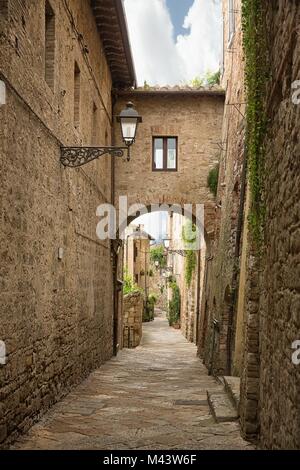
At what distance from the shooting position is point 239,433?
592 centimetres

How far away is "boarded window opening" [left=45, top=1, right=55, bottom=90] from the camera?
7.68m

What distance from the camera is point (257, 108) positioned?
5.44 m

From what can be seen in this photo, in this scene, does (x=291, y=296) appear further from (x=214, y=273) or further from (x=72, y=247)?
(x=214, y=273)

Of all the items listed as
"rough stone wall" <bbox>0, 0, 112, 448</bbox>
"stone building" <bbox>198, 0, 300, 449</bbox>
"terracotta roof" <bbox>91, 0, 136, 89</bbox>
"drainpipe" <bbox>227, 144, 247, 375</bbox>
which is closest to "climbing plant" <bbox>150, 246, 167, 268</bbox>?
"terracotta roof" <bbox>91, 0, 136, 89</bbox>

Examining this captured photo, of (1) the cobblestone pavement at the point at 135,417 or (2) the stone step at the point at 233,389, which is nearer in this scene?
(1) the cobblestone pavement at the point at 135,417

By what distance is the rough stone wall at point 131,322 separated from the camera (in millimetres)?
20672

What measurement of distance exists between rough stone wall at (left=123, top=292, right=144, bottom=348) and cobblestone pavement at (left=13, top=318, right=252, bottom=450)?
840 cm

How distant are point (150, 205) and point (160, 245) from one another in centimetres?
3601

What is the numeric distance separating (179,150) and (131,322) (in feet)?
27.1

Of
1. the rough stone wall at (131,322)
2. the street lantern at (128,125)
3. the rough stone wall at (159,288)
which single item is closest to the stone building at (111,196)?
the street lantern at (128,125)

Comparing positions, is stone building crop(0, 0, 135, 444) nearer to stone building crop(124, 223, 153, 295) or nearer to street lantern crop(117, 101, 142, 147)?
street lantern crop(117, 101, 142, 147)

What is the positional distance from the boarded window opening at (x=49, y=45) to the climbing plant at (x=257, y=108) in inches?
114

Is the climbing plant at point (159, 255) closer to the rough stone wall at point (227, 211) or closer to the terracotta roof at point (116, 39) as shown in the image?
the rough stone wall at point (227, 211)
